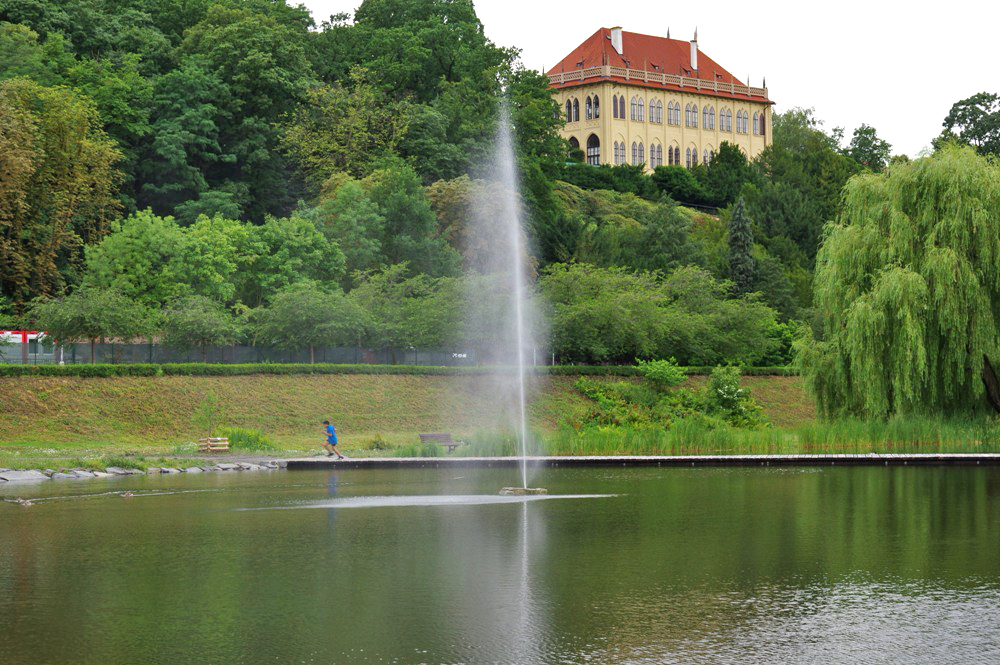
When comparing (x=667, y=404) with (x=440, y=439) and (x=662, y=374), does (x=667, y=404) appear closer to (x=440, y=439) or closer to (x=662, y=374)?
(x=662, y=374)

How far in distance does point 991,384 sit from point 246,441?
25.2 m

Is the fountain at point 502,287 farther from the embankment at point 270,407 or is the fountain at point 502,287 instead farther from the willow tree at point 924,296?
the willow tree at point 924,296

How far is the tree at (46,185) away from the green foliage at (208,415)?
16143mm

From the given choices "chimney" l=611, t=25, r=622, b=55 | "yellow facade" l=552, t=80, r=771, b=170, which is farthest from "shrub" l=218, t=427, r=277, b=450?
"chimney" l=611, t=25, r=622, b=55

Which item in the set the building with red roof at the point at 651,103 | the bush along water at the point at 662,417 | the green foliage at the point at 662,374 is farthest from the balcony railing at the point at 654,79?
the green foliage at the point at 662,374

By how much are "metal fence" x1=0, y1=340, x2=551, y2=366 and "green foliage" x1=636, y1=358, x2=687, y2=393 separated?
7144mm

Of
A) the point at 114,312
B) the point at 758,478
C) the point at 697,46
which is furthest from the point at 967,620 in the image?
the point at 697,46

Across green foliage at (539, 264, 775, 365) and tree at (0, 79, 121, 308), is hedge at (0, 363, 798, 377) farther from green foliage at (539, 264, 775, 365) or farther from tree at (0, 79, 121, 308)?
tree at (0, 79, 121, 308)

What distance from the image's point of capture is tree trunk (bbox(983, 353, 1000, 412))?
3972cm

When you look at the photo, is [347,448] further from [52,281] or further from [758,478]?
[52,281]

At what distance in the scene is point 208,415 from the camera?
54.2 metres

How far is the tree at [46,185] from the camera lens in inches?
2537

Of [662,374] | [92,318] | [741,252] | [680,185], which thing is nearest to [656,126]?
[680,185]

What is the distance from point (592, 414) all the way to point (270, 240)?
96.2 feet
